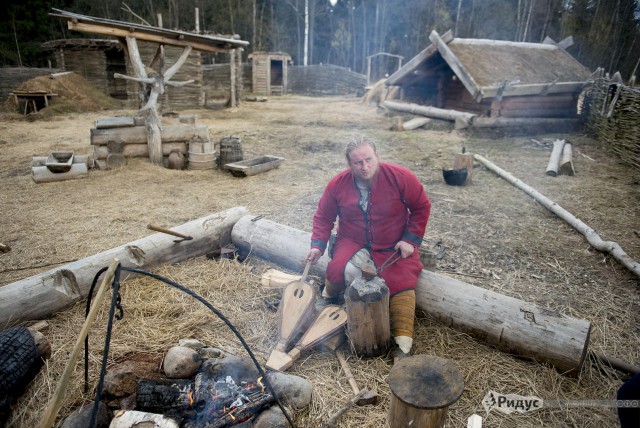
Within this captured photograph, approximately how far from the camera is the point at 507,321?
2.83m

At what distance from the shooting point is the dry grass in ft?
8.60

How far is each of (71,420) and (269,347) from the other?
1.33m

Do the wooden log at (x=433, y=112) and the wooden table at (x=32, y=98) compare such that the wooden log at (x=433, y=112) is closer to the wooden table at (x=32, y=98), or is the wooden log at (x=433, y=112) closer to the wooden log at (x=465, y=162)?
the wooden log at (x=465, y=162)

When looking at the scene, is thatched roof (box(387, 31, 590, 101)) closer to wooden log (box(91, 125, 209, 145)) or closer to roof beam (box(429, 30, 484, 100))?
roof beam (box(429, 30, 484, 100))

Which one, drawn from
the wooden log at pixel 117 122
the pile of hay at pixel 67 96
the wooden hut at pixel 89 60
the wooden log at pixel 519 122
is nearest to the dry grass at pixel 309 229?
Answer: the wooden log at pixel 117 122

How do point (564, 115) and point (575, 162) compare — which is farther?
point (564, 115)

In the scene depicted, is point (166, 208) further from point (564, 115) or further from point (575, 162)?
point (564, 115)

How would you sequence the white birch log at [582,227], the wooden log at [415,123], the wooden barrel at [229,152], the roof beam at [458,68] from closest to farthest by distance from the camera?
the white birch log at [582,227] → the wooden barrel at [229,152] → the roof beam at [458,68] → the wooden log at [415,123]

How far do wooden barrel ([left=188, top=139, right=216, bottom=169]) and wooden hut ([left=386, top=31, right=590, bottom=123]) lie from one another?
24.6 ft

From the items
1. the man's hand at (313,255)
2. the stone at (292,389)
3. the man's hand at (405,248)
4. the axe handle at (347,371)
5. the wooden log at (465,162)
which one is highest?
the wooden log at (465,162)

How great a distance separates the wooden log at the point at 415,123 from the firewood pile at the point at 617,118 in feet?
15.5

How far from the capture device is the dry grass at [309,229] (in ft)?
8.60

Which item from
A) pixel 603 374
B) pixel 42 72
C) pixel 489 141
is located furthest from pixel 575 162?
pixel 42 72

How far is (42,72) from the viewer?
1734 cm
